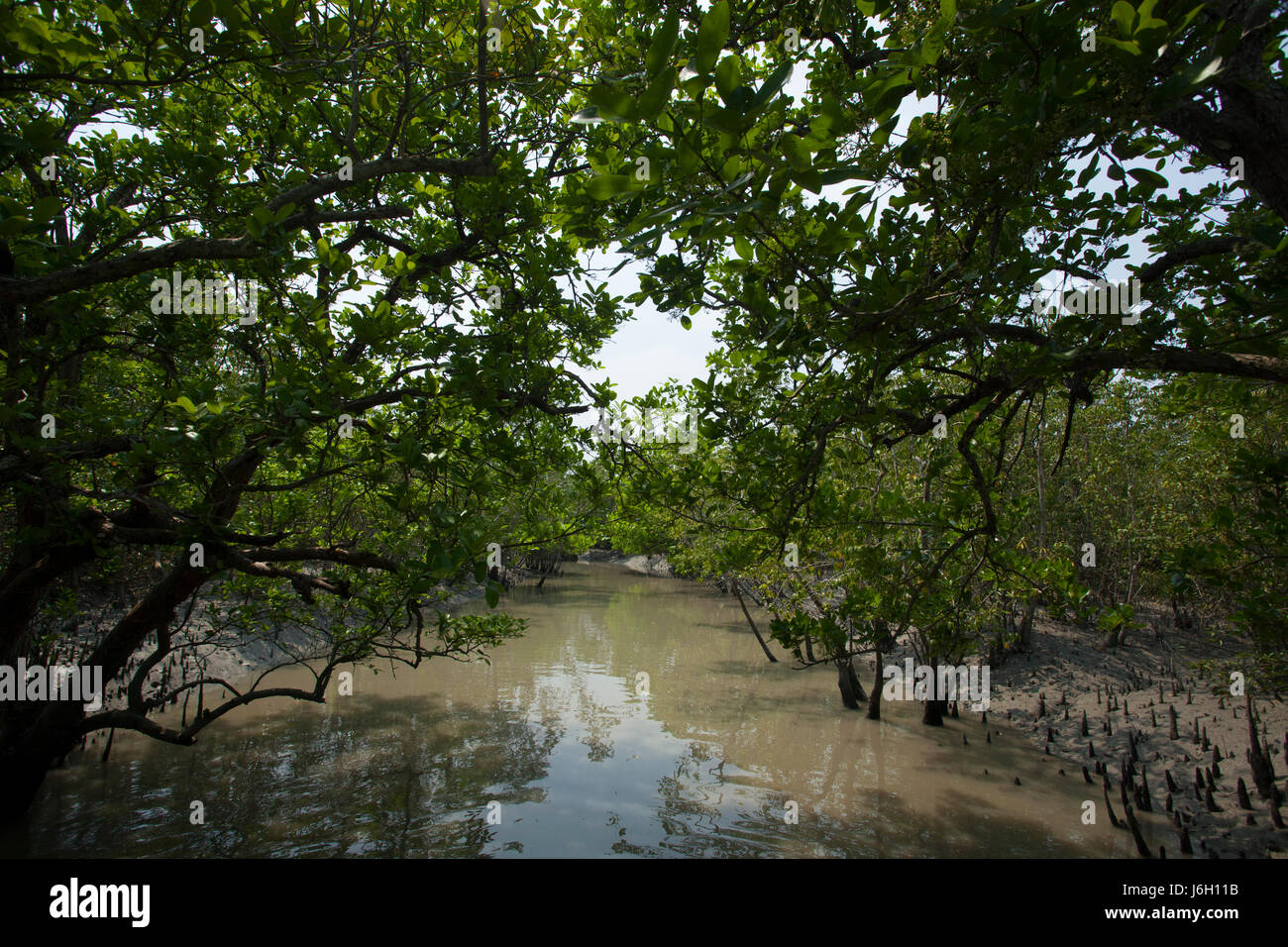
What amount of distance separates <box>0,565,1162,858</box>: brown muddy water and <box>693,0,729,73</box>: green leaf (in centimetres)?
734

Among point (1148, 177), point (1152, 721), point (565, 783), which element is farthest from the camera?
point (1152, 721)

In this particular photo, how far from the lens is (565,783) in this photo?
28.1ft

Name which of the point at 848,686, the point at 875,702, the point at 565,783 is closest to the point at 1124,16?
the point at 565,783

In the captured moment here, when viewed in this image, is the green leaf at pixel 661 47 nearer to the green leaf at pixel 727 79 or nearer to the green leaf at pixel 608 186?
the green leaf at pixel 727 79

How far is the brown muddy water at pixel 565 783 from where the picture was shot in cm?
686

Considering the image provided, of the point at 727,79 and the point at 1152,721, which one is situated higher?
the point at 727,79

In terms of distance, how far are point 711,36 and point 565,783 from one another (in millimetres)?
9082

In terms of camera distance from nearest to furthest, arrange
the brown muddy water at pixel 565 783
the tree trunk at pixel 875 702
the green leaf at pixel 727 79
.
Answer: the green leaf at pixel 727 79 < the brown muddy water at pixel 565 783 < the tree trunk at pixel 875 702

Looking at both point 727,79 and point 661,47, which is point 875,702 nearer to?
point 727,79

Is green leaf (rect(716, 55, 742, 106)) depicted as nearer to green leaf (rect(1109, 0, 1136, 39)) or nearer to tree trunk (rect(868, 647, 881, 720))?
green leaf (rect(1109, 0, 1136, 39))

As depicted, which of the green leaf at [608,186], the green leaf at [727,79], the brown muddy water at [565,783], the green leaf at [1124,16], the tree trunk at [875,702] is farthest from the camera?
the tree trunk at [875,702]

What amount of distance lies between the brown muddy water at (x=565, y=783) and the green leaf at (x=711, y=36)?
7336 millimetres

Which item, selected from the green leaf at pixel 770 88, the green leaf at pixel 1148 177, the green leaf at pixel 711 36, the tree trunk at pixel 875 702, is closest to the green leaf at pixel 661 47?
the green leaf at pixel 711 36
